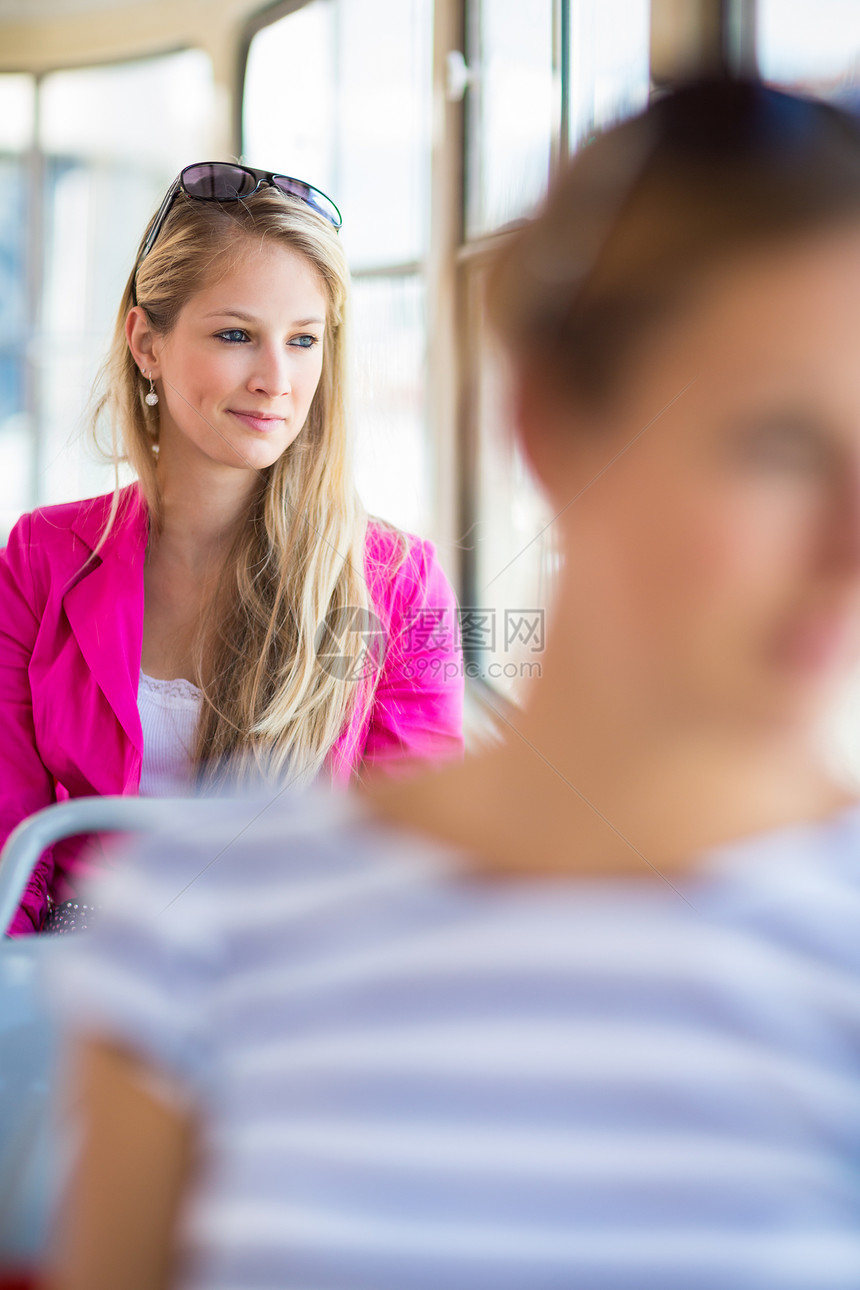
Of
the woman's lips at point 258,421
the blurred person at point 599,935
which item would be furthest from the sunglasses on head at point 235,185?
the blurred person at point 599,935

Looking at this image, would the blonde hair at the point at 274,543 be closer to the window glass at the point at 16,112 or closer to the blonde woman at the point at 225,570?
the blonde woman at the point at 225,570

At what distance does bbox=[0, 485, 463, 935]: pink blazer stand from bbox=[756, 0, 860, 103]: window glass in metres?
0.58

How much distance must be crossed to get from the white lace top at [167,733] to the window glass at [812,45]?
0.71m

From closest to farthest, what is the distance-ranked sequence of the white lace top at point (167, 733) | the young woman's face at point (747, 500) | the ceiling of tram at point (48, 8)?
the young woman's face at point (747, 500), the white lace top at point (167, 733), the ceiling of tram at point (48, 8)

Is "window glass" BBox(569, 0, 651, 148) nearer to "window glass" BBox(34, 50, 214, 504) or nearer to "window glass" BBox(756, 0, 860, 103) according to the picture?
"window glass" BBox(756, 0, 860, 103)

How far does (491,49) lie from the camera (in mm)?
2469

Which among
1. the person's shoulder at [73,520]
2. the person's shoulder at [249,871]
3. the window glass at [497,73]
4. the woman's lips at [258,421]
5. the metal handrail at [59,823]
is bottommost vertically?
the metal handrail at [59,823]

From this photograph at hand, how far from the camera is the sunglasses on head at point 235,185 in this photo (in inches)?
43.5

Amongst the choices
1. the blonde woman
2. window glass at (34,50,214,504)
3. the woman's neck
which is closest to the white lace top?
the blonde woman

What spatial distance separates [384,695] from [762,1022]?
82 centimetres

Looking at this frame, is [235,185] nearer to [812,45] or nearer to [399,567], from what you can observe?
[399,567]

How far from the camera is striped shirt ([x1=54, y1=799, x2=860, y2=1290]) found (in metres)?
0.27

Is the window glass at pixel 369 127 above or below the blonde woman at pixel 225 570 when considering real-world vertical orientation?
above

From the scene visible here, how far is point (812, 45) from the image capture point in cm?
66
